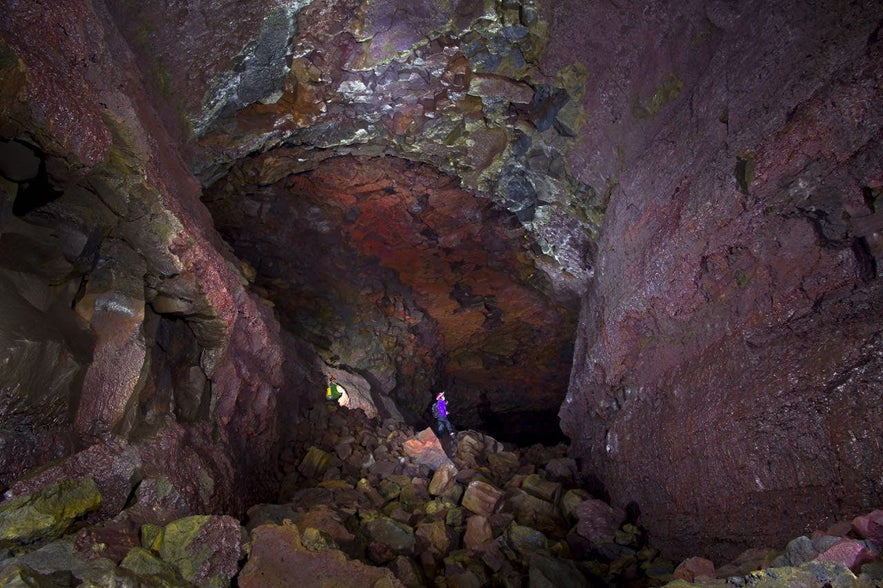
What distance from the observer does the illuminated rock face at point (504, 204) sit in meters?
2.31

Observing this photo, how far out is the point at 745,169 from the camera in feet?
9.34

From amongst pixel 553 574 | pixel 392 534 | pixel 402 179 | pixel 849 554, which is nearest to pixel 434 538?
pixel 392 534

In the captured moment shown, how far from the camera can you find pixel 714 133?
10.2 feet

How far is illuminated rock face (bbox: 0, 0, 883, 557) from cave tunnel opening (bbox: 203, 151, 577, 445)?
3.6 inches

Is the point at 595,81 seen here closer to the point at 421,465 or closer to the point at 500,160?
the point at 500,160

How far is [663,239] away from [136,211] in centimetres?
329

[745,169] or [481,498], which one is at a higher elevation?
[745,169]

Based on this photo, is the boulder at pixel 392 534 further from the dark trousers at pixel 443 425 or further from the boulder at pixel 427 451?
the dark trousers at pixel 443 425

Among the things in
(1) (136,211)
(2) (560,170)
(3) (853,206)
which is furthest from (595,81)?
(1) (136,211)

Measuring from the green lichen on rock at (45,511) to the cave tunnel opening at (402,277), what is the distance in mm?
3390

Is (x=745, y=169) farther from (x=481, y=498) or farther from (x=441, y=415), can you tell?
(x=441, y=415)

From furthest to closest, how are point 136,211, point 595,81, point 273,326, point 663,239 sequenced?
1. point 273,326
2. point 595,81
3. point 663,239
4. point 136,211

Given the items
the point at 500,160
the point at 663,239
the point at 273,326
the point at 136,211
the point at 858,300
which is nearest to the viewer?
the point at 858,300

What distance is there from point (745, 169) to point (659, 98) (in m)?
1.11
